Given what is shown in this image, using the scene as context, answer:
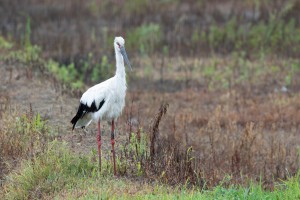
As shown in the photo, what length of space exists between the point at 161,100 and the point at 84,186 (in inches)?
240

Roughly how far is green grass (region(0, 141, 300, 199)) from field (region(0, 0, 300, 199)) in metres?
0.01

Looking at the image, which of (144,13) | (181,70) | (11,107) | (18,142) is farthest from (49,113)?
(144,13)

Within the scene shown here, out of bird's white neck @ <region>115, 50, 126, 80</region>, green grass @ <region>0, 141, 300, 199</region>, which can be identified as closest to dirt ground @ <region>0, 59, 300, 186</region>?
bird's white neck @ <region>115, 50, 126, 80</region>

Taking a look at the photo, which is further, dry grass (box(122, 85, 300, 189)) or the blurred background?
the blurred background

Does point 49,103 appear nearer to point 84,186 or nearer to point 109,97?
point 109,97

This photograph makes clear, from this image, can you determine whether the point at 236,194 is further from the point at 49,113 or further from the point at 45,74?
the point at 45,74

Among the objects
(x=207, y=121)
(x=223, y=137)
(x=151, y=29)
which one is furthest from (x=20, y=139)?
(x=151, y=29)

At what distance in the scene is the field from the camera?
769 cm

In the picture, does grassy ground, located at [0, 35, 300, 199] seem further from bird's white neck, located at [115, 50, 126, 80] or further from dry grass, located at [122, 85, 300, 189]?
bird's white neck, located at [115, 50, 126, 80]

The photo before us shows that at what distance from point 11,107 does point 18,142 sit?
1.78 meters

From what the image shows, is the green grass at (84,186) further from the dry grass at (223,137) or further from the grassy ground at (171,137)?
A: the dry grass at (223,137)

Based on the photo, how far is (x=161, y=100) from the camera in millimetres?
13281

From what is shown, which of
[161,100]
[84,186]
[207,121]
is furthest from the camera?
[161,100]

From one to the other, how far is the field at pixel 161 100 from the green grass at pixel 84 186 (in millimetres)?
14
